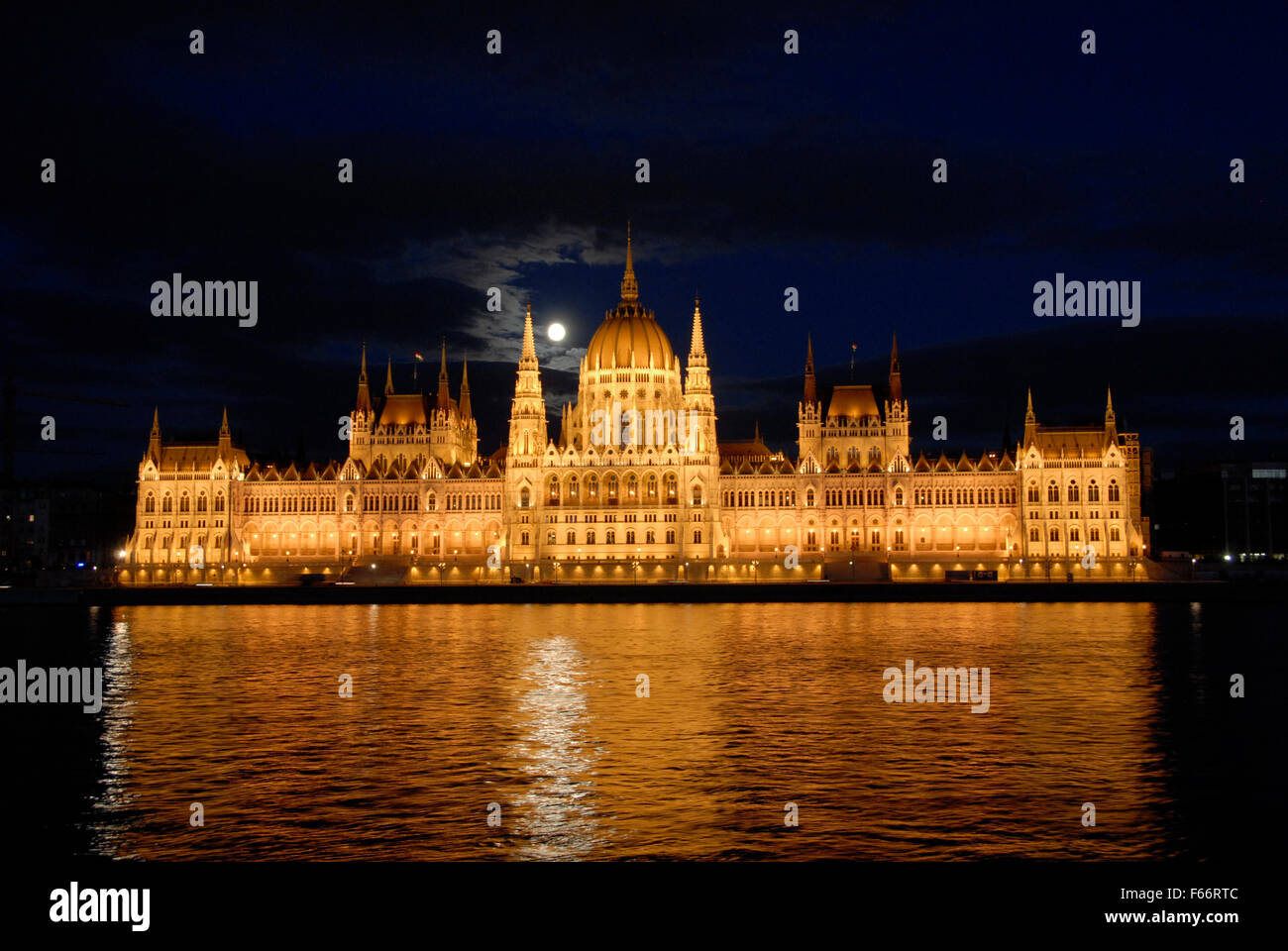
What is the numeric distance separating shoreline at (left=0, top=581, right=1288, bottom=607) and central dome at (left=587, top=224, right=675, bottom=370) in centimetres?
3211

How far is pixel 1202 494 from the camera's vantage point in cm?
15075

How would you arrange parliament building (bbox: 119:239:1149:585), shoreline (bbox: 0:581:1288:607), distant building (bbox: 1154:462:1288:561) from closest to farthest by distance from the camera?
1. shoreline (bbox: 0:581:1288:607)
2. parliament building (bbox: 119:239:1149:585)
3. distant building (bbox: 1154:462:1288:561)

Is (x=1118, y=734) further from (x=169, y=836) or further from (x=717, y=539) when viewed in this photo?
(x=717, y=539)

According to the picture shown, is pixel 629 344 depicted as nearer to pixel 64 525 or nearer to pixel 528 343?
pixel 528 343

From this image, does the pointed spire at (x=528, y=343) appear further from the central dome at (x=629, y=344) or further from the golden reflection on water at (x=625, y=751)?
the golden reflection on water at (x=625, y=751)

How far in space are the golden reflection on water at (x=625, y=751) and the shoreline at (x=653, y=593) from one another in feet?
97.6

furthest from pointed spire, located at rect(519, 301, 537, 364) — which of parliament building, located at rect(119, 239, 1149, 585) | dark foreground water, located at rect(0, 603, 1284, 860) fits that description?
dark foreground water, located at rect(0, 603, 1284, 860)

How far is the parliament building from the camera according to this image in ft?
335

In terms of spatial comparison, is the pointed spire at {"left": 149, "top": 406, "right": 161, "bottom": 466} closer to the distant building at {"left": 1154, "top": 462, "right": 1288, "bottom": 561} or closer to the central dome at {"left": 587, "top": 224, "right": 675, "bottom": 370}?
the central dome at {"left": 587, "top": 224, "right": 675, "bottom": 370}

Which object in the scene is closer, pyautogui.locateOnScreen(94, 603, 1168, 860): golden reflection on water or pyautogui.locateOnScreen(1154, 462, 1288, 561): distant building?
pyautogui.locateOnScreen(94, 603, 1168, 860): golden reflection on water

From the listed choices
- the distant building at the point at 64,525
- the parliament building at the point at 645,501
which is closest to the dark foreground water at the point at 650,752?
the parliament building at the point at 645,501

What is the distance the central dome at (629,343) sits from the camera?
117 metres
